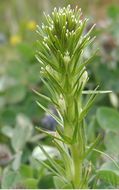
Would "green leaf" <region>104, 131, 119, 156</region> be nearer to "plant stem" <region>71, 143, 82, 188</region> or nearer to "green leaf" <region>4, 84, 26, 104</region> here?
"plant stem" <region>71, 143, 82, 188</region>

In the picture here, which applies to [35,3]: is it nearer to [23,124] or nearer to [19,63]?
[19,63]

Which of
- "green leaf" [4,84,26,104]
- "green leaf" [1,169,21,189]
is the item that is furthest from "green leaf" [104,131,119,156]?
"green leaf" [4,84,26,104]

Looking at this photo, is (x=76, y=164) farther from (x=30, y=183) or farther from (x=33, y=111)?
(x=33, y=111)

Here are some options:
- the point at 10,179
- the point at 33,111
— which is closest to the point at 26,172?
the point at 10,179

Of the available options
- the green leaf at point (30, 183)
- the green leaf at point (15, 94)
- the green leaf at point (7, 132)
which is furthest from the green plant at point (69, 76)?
the green leaf at point (15, 94)

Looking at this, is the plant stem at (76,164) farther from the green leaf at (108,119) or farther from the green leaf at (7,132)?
the green leaf at (7,132)

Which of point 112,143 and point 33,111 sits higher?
point 33,111

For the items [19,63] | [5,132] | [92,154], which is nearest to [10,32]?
[19,63]
